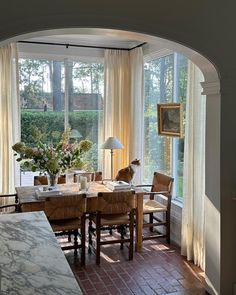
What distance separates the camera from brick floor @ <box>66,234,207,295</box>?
347 centimetres

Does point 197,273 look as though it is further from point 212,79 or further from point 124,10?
point 124,10

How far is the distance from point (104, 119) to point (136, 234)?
225 cm

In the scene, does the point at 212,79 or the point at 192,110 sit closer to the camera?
the point at 212,79

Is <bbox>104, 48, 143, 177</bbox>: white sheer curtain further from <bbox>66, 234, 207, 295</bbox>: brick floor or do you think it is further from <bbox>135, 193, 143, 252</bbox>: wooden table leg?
<bbox>66, 234, 207, 295</bbox>: brick floor

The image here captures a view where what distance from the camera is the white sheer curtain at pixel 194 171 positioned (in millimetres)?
3908

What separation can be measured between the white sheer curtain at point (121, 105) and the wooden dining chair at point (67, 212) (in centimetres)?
202

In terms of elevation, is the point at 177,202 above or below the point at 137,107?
below

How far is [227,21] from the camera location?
3158mm

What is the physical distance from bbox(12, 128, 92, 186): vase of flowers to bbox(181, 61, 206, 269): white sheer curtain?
1258 mm

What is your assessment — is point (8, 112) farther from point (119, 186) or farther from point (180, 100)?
point (180, 100)

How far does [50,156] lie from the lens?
4062 mm

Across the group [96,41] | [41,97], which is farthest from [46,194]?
[96,41]

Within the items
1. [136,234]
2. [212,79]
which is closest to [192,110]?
[212,79]

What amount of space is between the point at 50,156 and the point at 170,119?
6.00 ft
